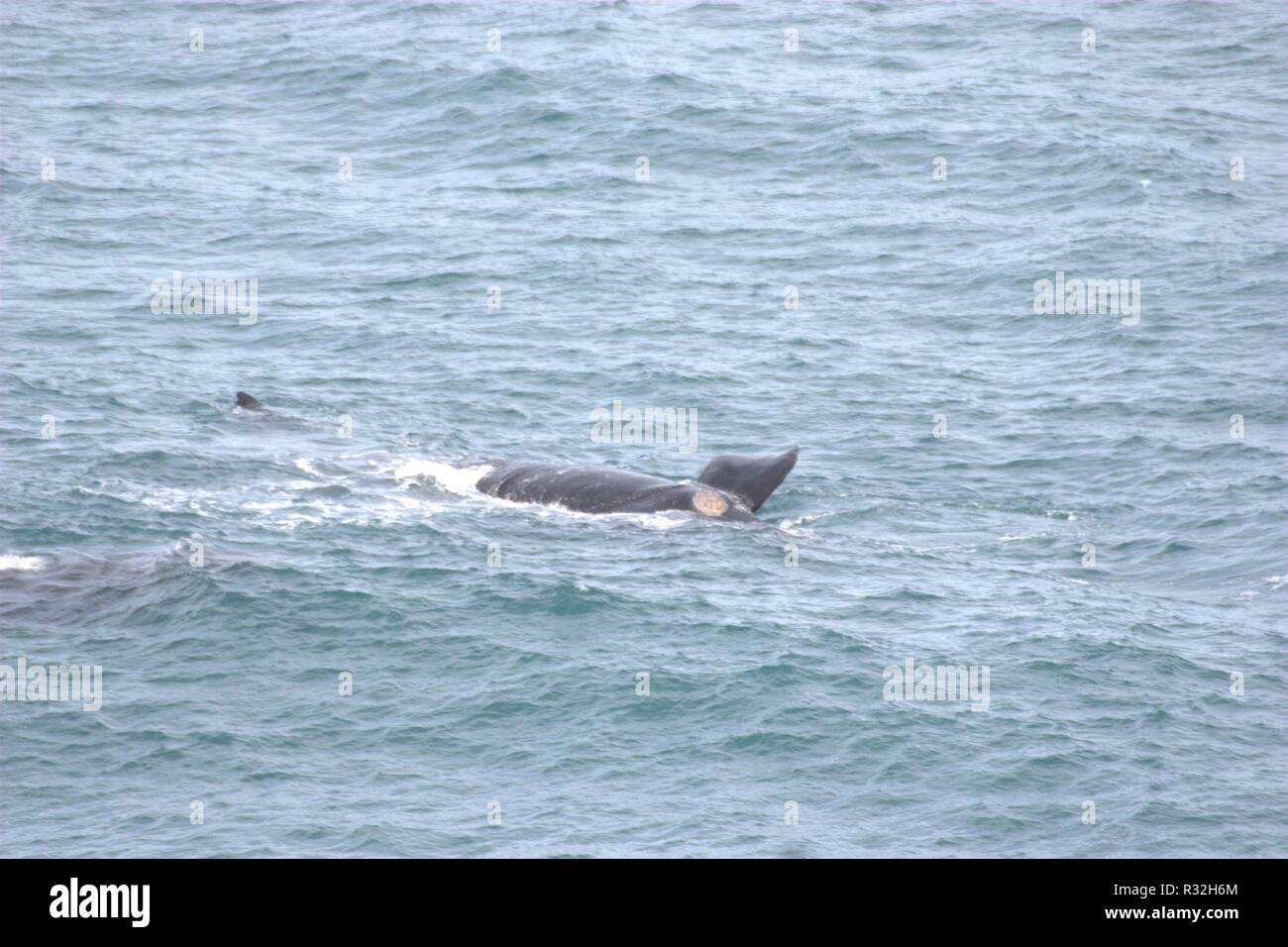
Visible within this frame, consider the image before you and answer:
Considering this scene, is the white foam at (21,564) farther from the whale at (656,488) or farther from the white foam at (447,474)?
the whale at (656,488)

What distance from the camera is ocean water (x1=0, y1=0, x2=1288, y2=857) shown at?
19.1 m

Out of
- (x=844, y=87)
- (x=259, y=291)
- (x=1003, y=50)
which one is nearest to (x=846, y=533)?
(x=259, y=291)

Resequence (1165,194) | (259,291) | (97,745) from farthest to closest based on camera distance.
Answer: (1165,194)
(259,291)
(97,745)

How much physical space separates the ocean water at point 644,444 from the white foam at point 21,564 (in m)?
0.12

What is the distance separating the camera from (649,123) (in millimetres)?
50406

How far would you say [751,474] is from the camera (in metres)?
26.4

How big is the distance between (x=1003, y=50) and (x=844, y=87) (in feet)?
20.8

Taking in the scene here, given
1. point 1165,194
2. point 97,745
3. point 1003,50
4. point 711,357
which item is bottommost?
point 97,745

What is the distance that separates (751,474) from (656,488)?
1.47 metres

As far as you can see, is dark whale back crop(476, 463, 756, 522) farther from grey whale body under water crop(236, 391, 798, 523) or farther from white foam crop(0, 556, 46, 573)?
white foam crop(0, 556, 46, 573)

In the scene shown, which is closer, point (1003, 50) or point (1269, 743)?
point (1269, 743)

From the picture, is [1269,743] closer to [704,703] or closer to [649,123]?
[704,703]

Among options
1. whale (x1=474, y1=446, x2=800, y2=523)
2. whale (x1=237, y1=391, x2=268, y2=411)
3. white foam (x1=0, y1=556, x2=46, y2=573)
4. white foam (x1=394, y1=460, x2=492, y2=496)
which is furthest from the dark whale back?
white foam (x1=0, y1=556, x2=46, y2=573)

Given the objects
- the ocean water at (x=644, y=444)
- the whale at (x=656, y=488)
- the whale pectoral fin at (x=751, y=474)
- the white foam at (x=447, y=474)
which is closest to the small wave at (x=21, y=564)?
the ocean water at (x=644, y=444)
